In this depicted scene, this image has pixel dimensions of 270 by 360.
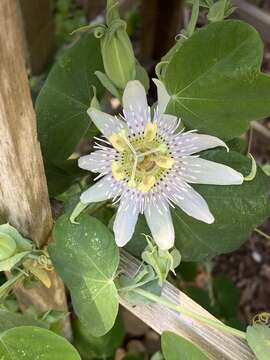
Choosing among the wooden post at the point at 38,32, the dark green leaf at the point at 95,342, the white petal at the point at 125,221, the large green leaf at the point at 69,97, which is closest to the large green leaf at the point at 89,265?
the white petal at the point at 125,221

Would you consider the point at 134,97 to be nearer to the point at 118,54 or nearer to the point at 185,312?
the point at 118,54

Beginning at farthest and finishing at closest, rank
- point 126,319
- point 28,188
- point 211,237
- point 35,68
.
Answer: point 35,68 < point 126,319 < point 211,237 < point 28,188

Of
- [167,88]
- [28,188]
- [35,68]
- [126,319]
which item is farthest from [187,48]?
[35,68]

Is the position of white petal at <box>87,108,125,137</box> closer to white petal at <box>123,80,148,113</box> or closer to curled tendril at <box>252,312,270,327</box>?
white petal at <box>123,80,148,113</box>

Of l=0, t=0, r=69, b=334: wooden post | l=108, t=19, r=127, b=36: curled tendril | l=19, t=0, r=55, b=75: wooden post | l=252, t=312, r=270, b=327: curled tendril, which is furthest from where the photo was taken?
l=19, t=0, r=55, b=75: wooden post

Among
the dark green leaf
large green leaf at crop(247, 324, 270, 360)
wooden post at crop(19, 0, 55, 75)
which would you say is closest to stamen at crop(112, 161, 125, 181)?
large green leaf at crop(247, 324, 270, 360)

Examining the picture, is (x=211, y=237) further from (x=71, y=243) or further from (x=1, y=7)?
(x=1, y=7)
